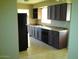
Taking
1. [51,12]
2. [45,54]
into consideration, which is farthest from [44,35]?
[45,54]

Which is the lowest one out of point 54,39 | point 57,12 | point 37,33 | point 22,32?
point 54,39

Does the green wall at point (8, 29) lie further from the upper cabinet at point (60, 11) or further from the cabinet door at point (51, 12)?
the cabinet door at point (51, 12)

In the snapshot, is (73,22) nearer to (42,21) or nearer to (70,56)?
(70,56)

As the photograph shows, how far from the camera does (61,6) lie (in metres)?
5.89

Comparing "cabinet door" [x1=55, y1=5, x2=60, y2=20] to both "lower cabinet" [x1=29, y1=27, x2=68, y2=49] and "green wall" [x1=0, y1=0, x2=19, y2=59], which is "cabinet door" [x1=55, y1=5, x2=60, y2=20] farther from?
"green wall" [x1=0, y1=0, x2=19, y2=59]

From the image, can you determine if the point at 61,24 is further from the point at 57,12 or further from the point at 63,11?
the point at 63,11

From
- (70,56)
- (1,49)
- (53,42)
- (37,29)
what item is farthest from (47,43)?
(70,56)

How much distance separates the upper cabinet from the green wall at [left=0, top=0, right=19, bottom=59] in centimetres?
362

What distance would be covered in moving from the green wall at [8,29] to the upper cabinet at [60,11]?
3.62 metres

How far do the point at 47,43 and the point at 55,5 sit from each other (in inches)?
89.4

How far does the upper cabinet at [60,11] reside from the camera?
18.3ft

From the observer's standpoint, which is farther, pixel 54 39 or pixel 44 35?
pixel 44 35

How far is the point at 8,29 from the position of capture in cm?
254

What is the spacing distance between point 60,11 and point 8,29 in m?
4.01
